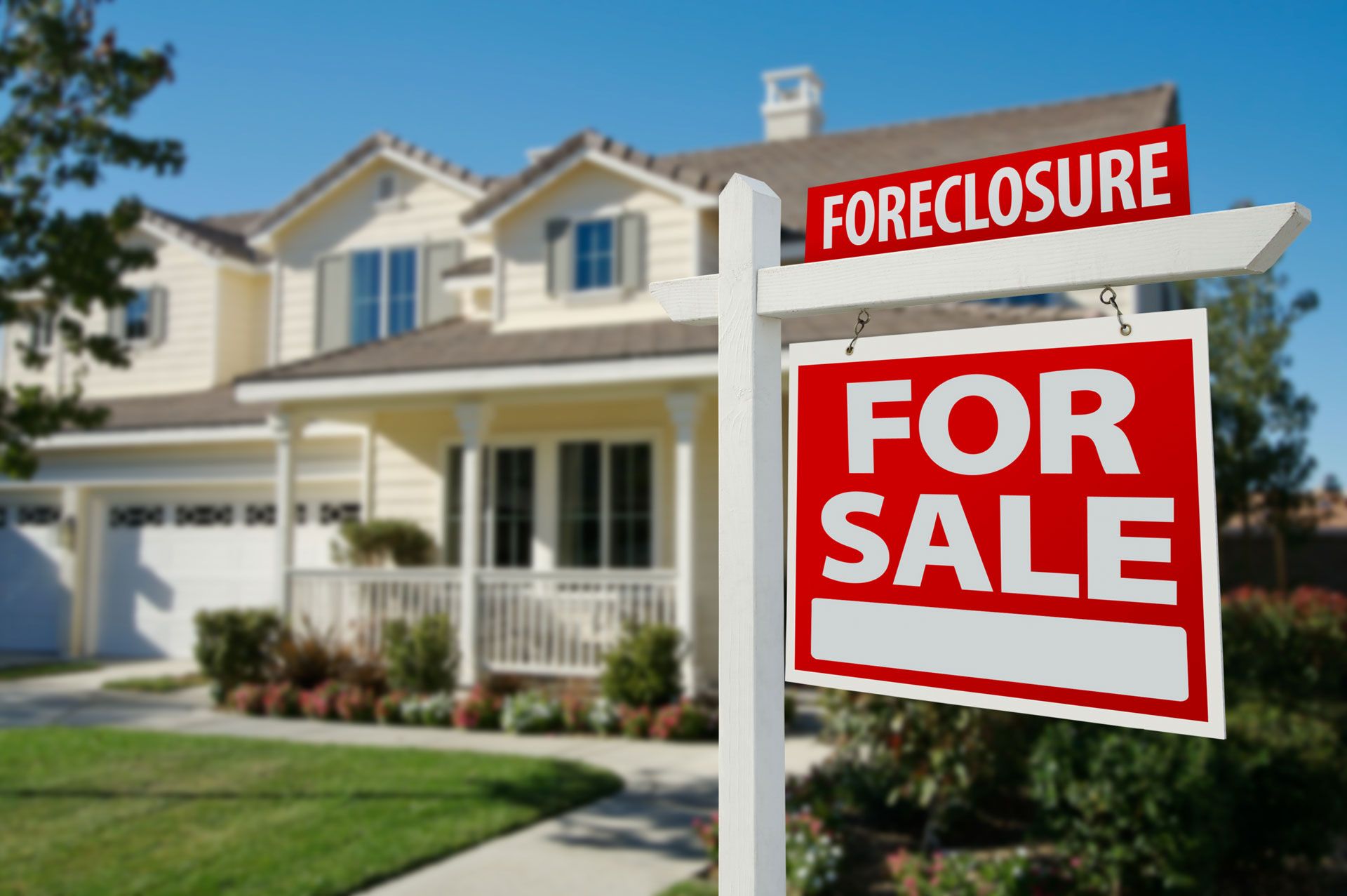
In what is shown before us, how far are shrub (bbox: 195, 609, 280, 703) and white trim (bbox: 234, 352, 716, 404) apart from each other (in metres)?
2.45

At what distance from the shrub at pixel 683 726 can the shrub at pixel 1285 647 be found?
14.2 ft

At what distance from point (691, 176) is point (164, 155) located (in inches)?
224

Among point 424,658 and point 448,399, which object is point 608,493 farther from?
point 424,658

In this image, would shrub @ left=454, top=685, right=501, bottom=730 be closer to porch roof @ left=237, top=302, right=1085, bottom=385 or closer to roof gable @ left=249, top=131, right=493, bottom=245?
porch roof @ left=237, top=302, right=1085, bottom=385

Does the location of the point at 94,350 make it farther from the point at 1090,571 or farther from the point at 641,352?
the point at 1090,571

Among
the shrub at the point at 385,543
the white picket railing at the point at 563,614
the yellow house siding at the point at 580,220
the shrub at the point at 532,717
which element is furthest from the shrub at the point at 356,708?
the yellow house siding at the point at 580,220

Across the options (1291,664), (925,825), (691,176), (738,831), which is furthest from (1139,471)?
(691,176)

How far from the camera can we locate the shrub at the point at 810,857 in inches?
211

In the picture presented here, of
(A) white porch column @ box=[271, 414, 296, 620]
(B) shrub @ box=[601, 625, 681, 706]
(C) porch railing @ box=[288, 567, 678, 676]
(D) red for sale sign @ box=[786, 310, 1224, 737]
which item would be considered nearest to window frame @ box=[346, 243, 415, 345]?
(A) white porch column @ box=[271, 414, 296, 620]

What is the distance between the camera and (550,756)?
888cm

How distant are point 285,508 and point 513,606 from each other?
2923 mm

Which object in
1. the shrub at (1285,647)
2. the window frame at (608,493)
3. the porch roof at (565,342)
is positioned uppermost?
the porch roof at (565,342)

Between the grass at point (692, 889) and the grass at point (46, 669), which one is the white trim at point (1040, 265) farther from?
the grass at point (46, 669)

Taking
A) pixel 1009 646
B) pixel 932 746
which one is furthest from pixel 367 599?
pixel 1009 646
